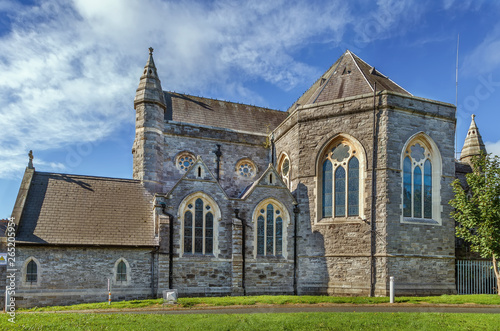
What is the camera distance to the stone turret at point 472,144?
86.9ft

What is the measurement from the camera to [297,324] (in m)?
10.2

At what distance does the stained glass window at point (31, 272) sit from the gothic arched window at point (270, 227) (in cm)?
982

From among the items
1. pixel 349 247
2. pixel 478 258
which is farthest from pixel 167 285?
pixel 478 258

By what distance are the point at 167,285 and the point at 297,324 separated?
8563 mm

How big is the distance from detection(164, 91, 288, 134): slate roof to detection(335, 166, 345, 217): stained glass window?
748cm

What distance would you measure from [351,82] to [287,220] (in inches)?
337

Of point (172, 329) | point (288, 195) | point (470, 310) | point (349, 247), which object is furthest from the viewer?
point (288, 195)

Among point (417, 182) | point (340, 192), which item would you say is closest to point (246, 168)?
point (340, 192)

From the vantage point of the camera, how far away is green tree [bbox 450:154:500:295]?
57.4ft

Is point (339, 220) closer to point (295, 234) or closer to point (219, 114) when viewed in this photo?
point (295, 234)

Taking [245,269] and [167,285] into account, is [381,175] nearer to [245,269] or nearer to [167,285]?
[245,269]

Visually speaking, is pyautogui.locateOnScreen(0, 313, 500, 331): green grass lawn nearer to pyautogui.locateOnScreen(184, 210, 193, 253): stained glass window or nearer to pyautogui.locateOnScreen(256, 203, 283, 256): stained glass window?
pyautogui.locateOnScreen(184, 210, 193, 253): stained glass window

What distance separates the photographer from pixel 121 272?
17141mm

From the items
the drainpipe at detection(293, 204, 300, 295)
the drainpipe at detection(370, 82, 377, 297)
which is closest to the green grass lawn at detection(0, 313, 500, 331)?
the drainpipe at detection(370, 82, 377, 297)
